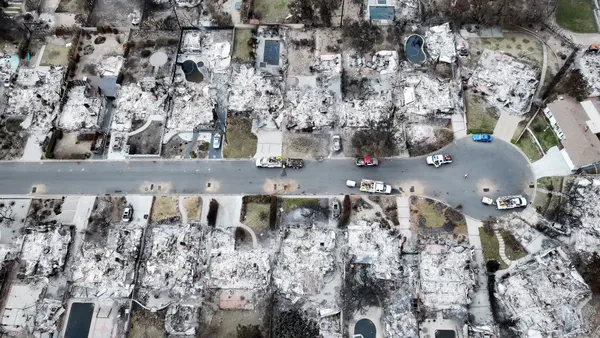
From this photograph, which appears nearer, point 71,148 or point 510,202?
point 510,202

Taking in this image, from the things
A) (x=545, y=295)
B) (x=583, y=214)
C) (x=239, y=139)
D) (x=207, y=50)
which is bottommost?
(x=545, y=295)

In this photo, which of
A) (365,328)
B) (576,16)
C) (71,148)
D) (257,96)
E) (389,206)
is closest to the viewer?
(365,328)

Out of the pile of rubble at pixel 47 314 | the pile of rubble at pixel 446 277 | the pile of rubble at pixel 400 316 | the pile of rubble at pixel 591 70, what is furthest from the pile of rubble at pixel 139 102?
the pile of rubble at pixel 591 70

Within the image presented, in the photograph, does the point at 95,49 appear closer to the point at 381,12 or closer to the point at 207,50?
the point at 207,50

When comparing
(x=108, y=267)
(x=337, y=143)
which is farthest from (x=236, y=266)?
(x=337, y=143)

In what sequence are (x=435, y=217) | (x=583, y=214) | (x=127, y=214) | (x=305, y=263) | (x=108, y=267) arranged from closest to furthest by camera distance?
1. (x=305, y=263)
2. (x=108, y=267)
3. (x=583, y=214)
4. (x=435, y=217)
5. (x=127, y=214)

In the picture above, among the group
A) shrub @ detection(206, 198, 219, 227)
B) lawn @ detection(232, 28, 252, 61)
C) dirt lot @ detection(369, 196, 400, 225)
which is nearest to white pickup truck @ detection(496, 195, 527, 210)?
dirt lot @ detection(369, 196, 400, 225)

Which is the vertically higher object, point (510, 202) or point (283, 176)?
point (283, 176)
